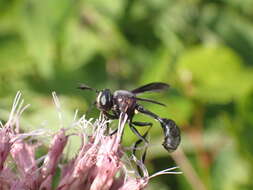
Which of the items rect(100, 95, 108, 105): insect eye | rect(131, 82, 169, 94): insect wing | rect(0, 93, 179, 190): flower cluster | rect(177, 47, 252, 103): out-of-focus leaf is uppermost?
rect(177, 47, 252, 103): out-of-focus leaf

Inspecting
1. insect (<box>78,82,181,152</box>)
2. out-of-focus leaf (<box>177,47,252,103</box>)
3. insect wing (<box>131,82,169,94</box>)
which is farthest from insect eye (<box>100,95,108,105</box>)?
out-of-focus leaf (<box>177,47,252,103</box>)

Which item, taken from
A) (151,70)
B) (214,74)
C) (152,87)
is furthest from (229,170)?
(152,87)

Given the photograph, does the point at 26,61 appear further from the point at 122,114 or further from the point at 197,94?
the point at 122,114

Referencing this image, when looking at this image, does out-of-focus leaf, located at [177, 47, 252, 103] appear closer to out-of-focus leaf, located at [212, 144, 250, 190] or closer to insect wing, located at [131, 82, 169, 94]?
out-of-focus leaf, located at [212, 144, 250, 190]

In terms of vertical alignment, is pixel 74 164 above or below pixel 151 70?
below

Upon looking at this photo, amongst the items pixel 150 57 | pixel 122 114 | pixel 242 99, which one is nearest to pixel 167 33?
pixel 150 57

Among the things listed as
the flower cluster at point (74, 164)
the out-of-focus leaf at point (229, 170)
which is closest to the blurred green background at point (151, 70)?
the out-of-focus leaf at point (229, 170)

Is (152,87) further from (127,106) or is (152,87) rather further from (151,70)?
(151,70)
